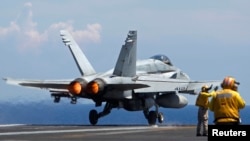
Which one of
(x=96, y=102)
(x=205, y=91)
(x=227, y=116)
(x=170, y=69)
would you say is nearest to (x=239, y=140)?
(x=227, y=116)

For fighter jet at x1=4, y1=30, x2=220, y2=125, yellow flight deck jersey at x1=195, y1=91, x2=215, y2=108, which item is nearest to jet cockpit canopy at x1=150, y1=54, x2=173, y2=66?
fighter jet at x1=4, y1=30, x2=220, y2=125

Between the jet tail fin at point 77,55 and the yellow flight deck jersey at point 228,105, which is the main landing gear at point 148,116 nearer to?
the jet tail fin at point 77,55

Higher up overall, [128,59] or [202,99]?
[128,59]

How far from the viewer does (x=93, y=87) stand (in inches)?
1673

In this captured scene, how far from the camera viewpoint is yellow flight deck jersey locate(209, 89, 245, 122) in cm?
1638

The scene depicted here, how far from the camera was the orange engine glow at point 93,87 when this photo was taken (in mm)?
42406

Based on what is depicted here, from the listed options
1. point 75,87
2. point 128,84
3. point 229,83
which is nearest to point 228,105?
point 229,83

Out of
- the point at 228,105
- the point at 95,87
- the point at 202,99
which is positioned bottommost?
the point at 95,87

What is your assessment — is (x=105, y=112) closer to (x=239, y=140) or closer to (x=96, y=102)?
(x=96, y=102)

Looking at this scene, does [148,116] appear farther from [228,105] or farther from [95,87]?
[228,105]

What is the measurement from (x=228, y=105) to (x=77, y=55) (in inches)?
1308

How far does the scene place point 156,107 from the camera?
47125 mm

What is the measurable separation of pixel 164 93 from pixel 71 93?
6.54 m

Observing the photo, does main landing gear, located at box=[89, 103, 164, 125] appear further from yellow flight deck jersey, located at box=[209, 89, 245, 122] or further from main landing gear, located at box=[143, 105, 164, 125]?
yellow flight deck jersey, located at box=[209, 89, 245, 122]
